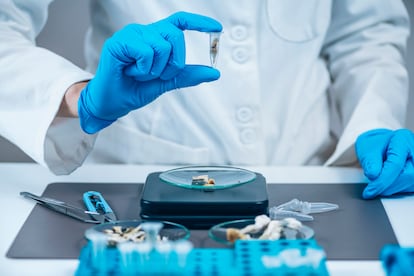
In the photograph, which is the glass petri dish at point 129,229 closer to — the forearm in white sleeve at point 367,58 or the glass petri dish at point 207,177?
the glass petri dish at point 207,177

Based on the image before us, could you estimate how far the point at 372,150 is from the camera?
3.73 feet

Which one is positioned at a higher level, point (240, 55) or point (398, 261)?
point (240, 55)

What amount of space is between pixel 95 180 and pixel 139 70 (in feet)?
0.82

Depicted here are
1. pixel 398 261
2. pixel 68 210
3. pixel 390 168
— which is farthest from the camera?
pixel 390 168

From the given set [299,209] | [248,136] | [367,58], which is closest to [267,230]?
[299,209]

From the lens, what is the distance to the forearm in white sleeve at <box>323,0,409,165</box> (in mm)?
1342

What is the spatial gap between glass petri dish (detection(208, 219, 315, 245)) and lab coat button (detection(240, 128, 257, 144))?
466 millimetres

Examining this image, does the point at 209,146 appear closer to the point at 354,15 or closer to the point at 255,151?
the point at 255,151


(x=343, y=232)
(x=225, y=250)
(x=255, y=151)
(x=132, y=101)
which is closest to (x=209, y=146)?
(x=255, y=151)

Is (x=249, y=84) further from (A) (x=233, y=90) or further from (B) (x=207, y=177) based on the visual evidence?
(B) (x=207, y=177)

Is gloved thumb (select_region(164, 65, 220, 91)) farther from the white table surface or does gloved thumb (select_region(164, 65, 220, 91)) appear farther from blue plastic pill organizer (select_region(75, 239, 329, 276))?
blue plastic pill organizer (select_region(75, 239, 329, 276))

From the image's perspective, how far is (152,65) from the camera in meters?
0.97

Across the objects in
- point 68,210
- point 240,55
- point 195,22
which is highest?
point 240,55

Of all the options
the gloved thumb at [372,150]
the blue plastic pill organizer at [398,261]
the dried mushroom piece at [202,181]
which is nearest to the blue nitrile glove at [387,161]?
the gloved thumb at [372,150]
